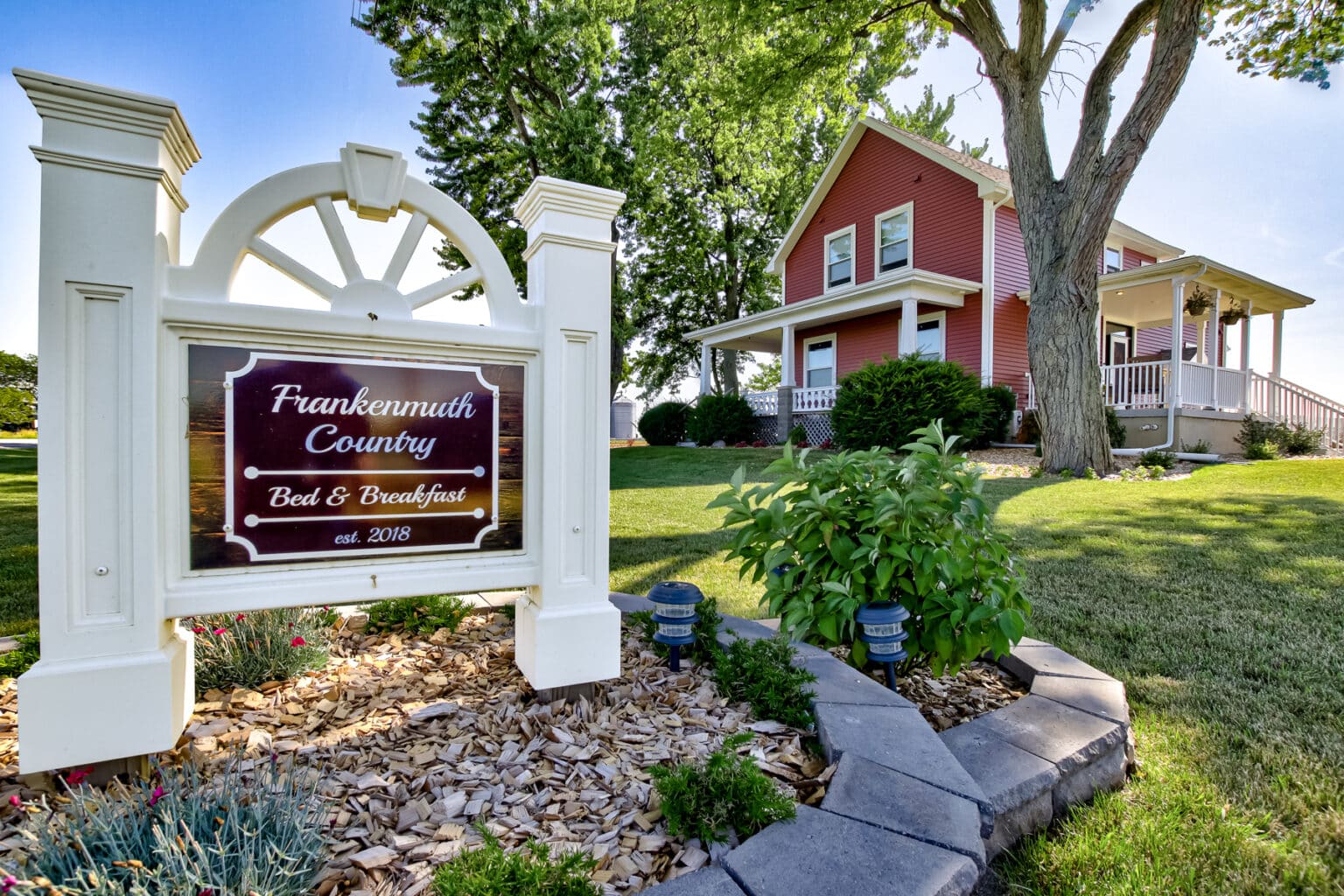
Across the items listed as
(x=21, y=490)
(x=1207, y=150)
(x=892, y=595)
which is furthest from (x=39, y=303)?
(x=1207, y=150)

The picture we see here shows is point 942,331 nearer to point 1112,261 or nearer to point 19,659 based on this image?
point 1112,261

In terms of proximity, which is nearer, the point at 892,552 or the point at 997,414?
the point at 892,552

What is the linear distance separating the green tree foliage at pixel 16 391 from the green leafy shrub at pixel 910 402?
1015 inches

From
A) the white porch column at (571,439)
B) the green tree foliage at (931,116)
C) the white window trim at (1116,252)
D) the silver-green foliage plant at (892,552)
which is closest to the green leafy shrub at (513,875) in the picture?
the white porch column at (571,439)

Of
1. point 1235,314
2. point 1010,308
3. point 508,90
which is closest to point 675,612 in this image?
point 1010,308

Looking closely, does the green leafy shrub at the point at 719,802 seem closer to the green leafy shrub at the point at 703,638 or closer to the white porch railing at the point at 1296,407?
the green leafy shrub at the point at 703,638

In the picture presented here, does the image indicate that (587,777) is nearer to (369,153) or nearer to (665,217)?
(369,153)

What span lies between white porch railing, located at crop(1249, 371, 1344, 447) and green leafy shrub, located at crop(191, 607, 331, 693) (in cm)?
1649

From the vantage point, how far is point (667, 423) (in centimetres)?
1797

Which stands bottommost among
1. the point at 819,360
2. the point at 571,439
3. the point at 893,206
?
the point at 571,439

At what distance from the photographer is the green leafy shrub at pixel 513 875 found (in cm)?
114

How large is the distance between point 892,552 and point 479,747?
142 centimetres

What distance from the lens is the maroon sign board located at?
5.73ft

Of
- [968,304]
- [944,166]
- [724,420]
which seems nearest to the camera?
[968,304]
